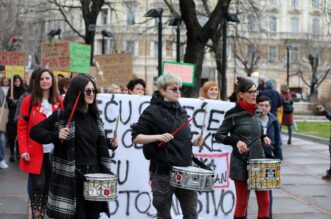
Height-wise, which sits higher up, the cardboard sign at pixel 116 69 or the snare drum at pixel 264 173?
the cardboard sign at pixel 116 69

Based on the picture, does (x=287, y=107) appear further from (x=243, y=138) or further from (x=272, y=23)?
(x=272, y=23)

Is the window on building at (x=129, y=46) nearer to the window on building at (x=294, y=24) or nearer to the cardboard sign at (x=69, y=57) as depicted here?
the window on building at (x=294, y=24)

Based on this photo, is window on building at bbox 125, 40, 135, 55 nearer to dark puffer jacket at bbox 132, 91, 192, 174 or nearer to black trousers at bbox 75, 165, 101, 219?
dark puffer jacket at bbox 132, 91, 192, 174

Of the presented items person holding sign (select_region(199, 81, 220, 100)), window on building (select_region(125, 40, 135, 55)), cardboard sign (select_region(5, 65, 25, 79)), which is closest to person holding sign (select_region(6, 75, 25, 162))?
cardboard sign (select_region(5, 65, 25, 79))

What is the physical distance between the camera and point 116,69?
14.5m

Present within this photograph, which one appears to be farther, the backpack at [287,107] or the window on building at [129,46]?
the window on building at [129,46]

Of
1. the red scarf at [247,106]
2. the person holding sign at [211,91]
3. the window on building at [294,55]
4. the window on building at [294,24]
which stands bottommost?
the red scarf at [247,106]

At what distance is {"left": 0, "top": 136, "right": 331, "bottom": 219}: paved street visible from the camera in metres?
8.74

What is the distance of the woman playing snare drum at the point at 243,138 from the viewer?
6.56 metres

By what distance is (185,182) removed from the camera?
561 cm

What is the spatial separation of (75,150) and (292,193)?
226 inches

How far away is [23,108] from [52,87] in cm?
37

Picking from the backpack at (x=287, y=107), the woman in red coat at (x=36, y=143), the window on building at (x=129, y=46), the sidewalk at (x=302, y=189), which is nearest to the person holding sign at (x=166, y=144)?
the woman in red coat at (x=36, y=143)

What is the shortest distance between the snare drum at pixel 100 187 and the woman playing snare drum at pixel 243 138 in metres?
1.59
